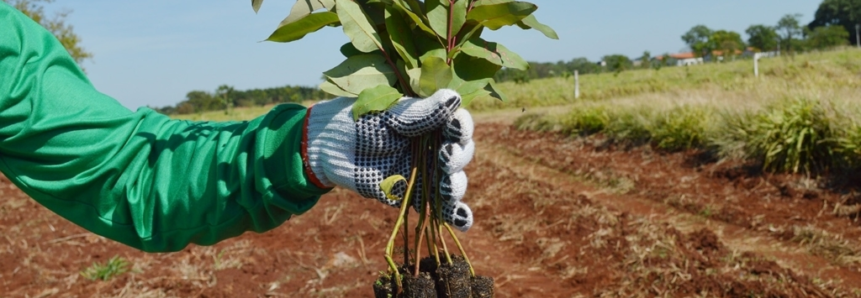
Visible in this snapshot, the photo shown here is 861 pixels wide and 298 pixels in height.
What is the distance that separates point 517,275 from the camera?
179 inches

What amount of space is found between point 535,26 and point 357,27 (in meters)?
0.41

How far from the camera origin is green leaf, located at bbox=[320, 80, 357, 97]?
1366mm

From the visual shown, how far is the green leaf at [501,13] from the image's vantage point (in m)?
1.38

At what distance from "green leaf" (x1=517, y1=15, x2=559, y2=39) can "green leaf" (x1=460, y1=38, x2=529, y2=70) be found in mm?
67

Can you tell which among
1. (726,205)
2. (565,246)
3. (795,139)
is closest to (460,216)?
(565,246)

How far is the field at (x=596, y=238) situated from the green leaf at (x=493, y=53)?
2.72 meters

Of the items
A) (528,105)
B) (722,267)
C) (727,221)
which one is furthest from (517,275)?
(528,105)

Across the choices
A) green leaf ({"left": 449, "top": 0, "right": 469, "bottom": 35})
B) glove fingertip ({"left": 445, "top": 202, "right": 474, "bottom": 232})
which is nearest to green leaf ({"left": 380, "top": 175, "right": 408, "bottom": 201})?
glove fingertip ({"left": 445, "top": 202, "right": 474, "bottom": 232})

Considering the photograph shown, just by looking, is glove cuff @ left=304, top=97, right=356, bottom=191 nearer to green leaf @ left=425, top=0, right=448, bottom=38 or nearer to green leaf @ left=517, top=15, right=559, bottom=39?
green leaf @ left=425, top=0, right=448, bottom=38

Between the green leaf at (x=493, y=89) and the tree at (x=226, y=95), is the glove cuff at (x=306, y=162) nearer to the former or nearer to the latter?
the green leaf at (x=493, y=89)

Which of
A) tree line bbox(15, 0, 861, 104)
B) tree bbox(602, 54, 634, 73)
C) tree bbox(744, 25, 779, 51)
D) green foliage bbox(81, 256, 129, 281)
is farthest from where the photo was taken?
tree bbox(744, 25, 779, 51)

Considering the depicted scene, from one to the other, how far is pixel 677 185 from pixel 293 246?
3943 millimetres

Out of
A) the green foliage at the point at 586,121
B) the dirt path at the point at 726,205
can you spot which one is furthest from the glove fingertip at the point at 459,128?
the green foliage at the point at 586,121

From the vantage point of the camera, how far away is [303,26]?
142 cm
